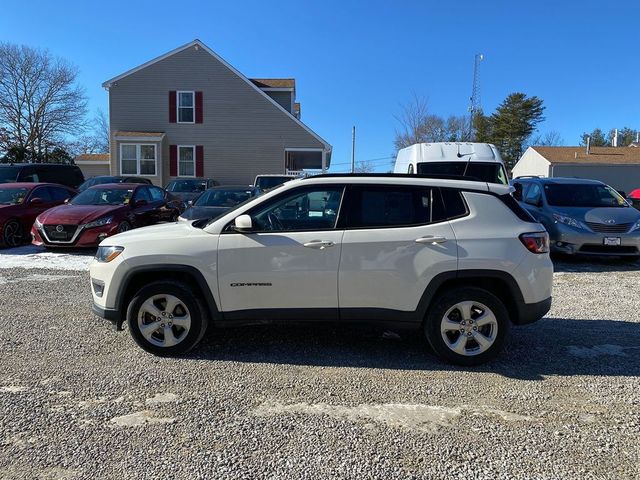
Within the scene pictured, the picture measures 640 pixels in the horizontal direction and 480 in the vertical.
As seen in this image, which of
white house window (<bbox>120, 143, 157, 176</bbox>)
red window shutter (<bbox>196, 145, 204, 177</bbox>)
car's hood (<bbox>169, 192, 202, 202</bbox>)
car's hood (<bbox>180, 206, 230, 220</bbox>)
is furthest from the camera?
red window shutter (<bbox>196, 145, 204, 177</bbox>)

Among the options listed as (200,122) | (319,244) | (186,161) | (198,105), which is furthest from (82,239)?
(198,105)

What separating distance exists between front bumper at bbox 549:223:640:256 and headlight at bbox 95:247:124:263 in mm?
7982

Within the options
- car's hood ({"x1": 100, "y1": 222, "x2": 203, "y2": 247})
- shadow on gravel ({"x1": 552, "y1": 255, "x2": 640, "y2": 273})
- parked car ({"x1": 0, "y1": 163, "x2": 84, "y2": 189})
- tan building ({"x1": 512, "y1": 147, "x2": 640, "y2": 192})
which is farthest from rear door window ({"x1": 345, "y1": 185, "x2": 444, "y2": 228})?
tan building ({"x1": 512, "y1": 147, "x2": 640, "y2": 192})

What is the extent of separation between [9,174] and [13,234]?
6.34 metres

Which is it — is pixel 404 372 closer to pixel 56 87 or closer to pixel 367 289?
pixel 367 289

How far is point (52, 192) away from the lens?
39.8 ft

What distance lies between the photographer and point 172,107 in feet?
84.7

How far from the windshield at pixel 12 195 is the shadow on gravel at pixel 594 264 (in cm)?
1135

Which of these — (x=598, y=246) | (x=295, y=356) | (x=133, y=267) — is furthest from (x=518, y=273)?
(x=598, y=246)

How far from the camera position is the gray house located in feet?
83.5

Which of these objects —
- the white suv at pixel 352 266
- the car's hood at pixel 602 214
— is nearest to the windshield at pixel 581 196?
the car's hood at pixel 602 214

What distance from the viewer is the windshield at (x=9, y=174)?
15.7 meters

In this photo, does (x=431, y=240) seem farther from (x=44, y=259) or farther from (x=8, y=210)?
(x=8, y=210)

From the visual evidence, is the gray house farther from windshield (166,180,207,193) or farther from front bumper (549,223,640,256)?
front bumper (549,223,640,256)
